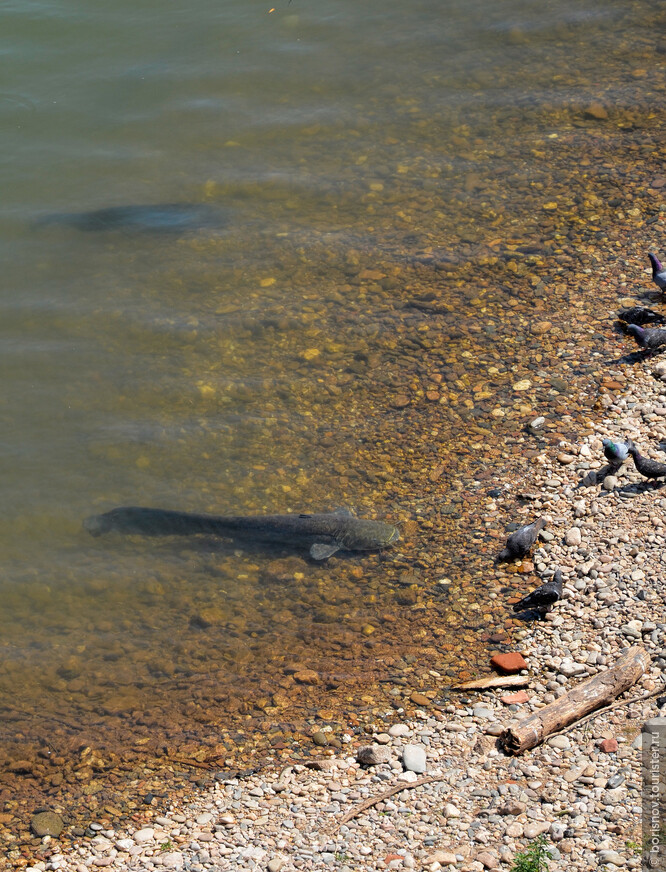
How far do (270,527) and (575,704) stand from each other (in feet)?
11.1

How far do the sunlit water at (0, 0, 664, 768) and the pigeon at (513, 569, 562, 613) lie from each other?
1.32 feet

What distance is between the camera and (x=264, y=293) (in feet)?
34.2

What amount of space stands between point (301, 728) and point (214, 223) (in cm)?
762

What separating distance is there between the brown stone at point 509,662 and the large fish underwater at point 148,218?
24.8 ft

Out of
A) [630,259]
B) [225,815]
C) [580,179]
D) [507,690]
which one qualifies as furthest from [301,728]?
[580,179]

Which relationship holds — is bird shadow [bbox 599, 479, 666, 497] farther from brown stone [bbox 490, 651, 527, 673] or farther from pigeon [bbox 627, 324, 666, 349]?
pigeon [bbox 627, 324, 666, 349]

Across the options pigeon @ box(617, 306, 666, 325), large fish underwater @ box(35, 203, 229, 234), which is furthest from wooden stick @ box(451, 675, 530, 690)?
large fish underwater @ box(35, 203, 229, 234)

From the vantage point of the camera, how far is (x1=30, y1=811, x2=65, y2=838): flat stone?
580cm

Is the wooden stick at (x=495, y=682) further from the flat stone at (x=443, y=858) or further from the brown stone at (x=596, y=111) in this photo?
the brown stone at (x=596, y=111)

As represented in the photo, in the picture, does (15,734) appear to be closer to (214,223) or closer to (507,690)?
(507,690)

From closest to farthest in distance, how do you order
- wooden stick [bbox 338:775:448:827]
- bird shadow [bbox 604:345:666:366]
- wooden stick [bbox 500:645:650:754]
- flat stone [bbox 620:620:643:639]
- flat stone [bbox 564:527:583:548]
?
wooden stick [bbox 338:775:448:827], wooden stick [bbox 500:645:650:754], flat stone [bbox 620:620:643:639], flat stone [bbox 564:527:583:548], bird shadow [bbox 604:345:666:366]

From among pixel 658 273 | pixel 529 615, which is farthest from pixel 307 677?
pixel 658 273

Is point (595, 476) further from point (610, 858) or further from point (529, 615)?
point (610, 858)

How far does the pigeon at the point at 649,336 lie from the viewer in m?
8.59
